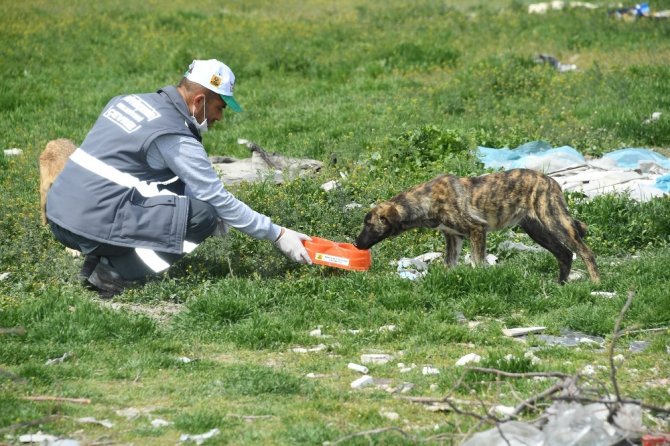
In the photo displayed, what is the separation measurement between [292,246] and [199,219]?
32.5 inches

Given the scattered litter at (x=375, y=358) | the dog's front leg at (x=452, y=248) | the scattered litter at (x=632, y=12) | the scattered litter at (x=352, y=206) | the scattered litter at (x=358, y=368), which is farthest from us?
the scattered litter at (x=632, y=12)

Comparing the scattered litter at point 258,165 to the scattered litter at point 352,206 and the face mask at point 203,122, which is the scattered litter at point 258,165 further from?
the face mask at point 203,122

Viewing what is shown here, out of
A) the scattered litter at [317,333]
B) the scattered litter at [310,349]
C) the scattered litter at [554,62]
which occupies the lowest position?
the scattered litter at [554,62]

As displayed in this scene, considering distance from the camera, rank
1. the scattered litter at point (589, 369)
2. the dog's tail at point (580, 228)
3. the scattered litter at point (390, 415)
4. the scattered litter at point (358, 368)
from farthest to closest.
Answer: the dog's tail at point (580, 228) → the scattered litter at point (358, 368) → the scattered litter at point (589, 369) → the scattered litter at point (390, 415)

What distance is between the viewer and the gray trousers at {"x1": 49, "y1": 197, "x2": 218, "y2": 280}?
8.75 m

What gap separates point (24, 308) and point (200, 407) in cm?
238

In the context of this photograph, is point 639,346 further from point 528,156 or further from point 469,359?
point 528,156

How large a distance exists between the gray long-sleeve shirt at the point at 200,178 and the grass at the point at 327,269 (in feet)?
1.59

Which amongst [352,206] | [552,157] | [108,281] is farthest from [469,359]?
[552,157]

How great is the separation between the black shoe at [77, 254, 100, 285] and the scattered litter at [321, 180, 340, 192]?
297cm

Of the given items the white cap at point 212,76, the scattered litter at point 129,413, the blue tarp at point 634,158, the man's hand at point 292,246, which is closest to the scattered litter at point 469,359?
the man's hand at point 292,246

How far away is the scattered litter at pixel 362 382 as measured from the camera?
6.76 metres

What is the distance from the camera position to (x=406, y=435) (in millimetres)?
5496

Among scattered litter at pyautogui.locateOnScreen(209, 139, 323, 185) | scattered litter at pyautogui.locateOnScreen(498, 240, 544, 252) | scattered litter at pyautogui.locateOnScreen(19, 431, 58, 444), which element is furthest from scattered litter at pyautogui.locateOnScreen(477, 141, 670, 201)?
scattered litter at pyautogui.locateOnScreen(19, 431, 58, 444)
